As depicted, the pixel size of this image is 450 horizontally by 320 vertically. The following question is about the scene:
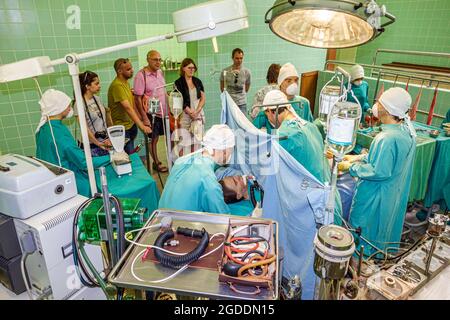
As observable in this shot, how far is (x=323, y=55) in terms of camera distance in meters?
6.06

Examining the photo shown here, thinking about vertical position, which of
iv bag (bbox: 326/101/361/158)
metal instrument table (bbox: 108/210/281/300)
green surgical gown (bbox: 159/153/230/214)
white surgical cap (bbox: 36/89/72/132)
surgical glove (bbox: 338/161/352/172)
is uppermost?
iv bag (bbox: 326/101/361/158)

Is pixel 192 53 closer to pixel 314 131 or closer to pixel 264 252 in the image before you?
pixel 314 131

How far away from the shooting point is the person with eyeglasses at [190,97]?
12.8 ft

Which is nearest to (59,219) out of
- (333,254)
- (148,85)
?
(333,254)

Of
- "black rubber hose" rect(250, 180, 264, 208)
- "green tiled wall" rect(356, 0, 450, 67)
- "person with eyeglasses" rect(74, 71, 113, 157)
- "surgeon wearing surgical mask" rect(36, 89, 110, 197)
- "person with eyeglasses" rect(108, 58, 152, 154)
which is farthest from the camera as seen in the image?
"green tiled wall" rect(356, 0, 450, 67)

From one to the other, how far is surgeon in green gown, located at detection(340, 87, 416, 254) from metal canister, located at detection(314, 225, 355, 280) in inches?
59.7

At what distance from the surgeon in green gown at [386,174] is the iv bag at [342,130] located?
129 cm

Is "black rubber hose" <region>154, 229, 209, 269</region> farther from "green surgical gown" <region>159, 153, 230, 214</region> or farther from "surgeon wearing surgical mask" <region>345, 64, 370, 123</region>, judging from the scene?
"surgeon wearing surgical mask" <region>345, 64, 370, 123</region>

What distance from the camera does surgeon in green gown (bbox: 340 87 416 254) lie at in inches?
86.4

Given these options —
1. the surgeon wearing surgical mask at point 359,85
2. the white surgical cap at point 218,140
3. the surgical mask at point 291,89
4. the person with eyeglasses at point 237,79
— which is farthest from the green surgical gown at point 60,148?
the surgeon wearing surgical mask at point 359,85

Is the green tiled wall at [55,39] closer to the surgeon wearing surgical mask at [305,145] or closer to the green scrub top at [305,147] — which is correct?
the surgeon wearing surgical mask at [305,145]

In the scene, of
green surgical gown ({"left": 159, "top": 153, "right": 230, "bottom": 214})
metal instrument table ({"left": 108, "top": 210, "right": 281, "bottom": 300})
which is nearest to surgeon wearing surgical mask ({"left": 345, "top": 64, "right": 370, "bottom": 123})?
green surgical gown ({"left": 159, "top": 153, "right": 230, "bottom": 214})

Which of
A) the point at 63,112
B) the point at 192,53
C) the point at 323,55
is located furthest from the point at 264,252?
the point at 323,55

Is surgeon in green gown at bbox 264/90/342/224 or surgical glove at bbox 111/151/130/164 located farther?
surgical glove at bbox 111/151/130/164
